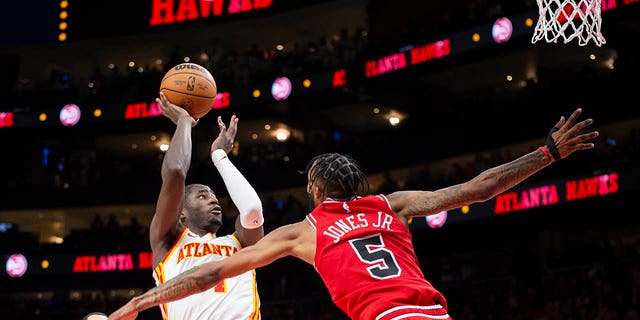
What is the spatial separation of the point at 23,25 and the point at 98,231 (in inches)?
318

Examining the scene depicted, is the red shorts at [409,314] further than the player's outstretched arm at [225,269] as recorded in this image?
No

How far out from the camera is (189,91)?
583 centimetres

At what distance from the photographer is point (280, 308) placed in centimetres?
2170

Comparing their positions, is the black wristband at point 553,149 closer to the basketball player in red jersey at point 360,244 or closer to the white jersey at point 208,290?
the basketball player in red jersey at point 360,244

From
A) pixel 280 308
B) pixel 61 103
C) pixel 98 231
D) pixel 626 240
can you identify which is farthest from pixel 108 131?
pixel 626 240

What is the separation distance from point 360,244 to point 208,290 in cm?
157

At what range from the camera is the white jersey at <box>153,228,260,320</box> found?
201 inches

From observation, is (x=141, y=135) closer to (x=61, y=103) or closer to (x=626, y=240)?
(x=61, y=103)

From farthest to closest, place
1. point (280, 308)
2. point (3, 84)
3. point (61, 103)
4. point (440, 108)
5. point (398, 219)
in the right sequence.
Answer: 1. point (3, 84)
2. point (61, 103)
3. point (440, 108)
4. point (280, 308)
5. point (398, 219)

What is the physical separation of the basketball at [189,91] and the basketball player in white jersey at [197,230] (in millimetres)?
166

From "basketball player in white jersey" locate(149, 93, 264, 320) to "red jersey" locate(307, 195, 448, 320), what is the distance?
3.48ft

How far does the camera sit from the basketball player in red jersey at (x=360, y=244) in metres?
3.69

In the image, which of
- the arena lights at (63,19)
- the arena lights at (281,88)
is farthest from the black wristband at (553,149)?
the arena lights at (63,19)

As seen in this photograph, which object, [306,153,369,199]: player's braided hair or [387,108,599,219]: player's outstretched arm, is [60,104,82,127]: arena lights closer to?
[306,153,369,199]: player's braided hair
